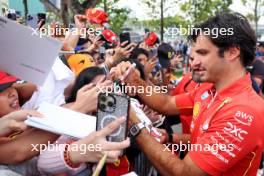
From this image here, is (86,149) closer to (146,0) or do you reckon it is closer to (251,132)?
(251,132)

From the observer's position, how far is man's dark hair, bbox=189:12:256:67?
1961mm

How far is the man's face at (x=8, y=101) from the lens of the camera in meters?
1.81

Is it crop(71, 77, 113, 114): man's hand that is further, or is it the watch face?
the watch face

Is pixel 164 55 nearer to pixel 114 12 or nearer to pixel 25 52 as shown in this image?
pixel 25 52

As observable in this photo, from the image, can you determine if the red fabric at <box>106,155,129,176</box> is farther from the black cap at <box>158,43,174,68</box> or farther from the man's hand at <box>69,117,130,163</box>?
the black cap at <box>158,43,174,68</box>

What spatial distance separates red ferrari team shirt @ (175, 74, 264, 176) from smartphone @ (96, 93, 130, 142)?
1.63 ft

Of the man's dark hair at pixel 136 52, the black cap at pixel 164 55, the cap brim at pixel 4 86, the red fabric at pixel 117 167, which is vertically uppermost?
the cap brim at pixel 4 86

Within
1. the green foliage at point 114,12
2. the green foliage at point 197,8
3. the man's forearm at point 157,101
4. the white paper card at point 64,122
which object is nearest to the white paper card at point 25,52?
the white paper card at point 64,122

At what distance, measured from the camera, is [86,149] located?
59.7 inches

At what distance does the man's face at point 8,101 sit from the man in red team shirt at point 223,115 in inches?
23.7

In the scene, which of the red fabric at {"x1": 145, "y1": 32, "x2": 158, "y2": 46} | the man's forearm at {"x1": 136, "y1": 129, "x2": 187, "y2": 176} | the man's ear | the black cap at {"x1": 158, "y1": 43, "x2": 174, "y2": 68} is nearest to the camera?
the man's forearm at {"x1": 136, "y1": 129, "x2": 187, "y2": 176}

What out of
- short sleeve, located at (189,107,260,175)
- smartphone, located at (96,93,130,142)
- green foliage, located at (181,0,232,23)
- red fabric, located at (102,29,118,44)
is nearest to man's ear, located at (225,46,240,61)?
short sleeve, located at (189,107,260,175)

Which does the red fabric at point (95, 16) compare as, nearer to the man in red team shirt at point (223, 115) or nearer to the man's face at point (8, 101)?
the man in red team shirt at point (223, 115)

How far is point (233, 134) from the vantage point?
1800mm
